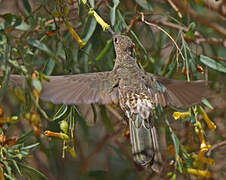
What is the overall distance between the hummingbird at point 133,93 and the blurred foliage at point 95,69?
0.08m

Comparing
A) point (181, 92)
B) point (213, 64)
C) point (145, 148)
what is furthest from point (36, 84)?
point (213, 64)

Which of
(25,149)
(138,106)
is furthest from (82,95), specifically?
(25,149)

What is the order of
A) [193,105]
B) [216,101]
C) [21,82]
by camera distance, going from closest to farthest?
1. [21,82]
2. [193,105]
3. [216,101]

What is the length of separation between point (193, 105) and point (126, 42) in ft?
1.30

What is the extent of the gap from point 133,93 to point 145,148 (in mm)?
268

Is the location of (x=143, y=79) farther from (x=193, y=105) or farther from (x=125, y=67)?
(x=193, y=105)

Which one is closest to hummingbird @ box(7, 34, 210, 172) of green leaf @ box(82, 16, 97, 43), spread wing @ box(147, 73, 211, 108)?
spread wing @ box(147, 73, 211, 108)

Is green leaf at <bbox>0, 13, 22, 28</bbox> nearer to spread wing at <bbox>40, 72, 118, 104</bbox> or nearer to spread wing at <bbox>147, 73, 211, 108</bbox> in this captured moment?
spread wing at <bbox>40, 72, 118, 104</bbox>

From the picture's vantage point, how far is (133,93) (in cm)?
170

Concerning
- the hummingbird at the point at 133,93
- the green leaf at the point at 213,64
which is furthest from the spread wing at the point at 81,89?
the green leaf at the point at 213,64

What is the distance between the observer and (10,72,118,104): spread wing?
1467 millimetres

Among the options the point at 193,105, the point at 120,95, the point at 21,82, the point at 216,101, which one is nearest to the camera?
the point at 21,82

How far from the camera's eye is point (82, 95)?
5.16 feet

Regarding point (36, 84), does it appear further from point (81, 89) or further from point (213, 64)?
point (213, 64)
